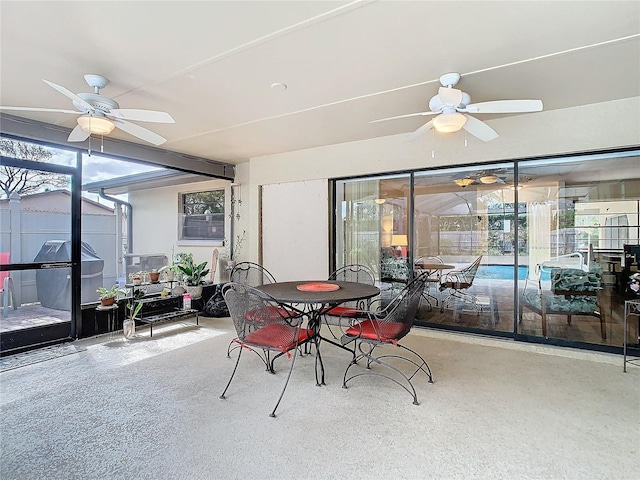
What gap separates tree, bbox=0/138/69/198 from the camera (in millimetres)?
3650

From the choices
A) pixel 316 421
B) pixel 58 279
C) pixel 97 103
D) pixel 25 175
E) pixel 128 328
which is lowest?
pixel 316 421

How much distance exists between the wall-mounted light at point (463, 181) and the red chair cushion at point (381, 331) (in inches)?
105

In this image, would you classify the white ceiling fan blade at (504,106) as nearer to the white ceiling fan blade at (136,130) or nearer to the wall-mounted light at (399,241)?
the wall-mounted light at (399,241)

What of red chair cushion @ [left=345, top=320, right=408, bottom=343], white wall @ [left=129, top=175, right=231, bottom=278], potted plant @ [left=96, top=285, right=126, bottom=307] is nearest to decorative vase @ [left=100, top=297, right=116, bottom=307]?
potted plant @ [left=96, top=285, right=126, bottom=307]

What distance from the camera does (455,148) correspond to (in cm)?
414

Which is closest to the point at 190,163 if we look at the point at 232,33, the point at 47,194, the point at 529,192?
the point at 47,194

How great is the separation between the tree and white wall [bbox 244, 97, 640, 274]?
A: 9.01ft

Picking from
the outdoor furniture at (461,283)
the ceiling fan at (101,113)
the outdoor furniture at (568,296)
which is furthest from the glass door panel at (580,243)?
the ceiling fan at (101,113)

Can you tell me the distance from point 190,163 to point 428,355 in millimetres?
4610

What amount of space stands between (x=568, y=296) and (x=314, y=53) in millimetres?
3910

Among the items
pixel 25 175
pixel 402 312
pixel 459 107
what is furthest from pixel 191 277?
pixel 459 107

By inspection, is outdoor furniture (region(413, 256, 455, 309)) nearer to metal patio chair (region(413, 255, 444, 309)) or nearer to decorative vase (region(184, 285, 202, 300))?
metal patio chair (region(413, 255, 444, 309))

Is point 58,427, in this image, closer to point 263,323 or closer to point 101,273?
point 263,323

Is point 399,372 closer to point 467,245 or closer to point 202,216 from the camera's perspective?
point 467,245
